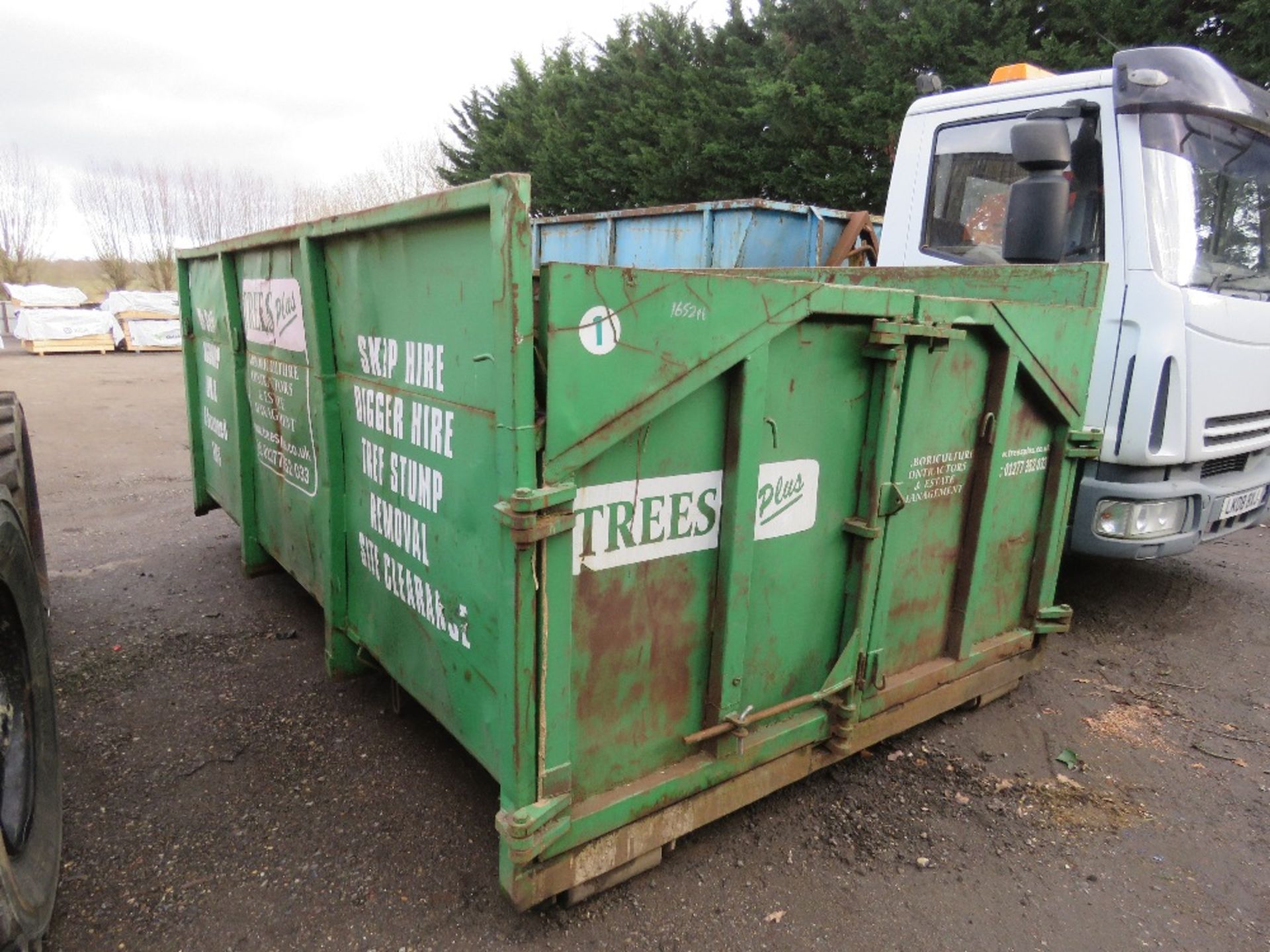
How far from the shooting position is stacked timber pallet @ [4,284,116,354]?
65.0 ft

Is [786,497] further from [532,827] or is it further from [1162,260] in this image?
[1162,260]

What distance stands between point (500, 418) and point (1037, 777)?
2.51 m

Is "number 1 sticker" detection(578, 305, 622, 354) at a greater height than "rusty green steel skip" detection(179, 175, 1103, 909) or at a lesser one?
greater

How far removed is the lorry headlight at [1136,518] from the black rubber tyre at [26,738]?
424 centimetres

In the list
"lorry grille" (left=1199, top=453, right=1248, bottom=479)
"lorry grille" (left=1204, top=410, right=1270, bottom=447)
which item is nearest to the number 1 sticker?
"lorry grille" (left=1204, top=410, right=1270, bottom=447)

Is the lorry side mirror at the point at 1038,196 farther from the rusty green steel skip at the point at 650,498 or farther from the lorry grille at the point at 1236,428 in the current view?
the lorry grille at the point at 1236,428

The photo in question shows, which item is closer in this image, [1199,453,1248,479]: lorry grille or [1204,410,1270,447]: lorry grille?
[1204,410,1270,447]: lorry grille

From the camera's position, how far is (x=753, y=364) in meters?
2.12

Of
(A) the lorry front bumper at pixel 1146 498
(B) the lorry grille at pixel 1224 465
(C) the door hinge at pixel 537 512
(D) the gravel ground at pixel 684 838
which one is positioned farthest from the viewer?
(B) the lorry grille at pixel 1224 465

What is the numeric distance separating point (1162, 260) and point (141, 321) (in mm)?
23438

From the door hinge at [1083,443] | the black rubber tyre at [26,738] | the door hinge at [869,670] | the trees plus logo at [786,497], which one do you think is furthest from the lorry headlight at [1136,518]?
the black rubber tyre at [26,738]

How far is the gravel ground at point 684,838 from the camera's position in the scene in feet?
7.14

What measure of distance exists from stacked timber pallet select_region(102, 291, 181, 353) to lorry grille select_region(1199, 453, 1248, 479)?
22.7 m

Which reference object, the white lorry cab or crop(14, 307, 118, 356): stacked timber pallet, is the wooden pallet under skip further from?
the white lorry cab
